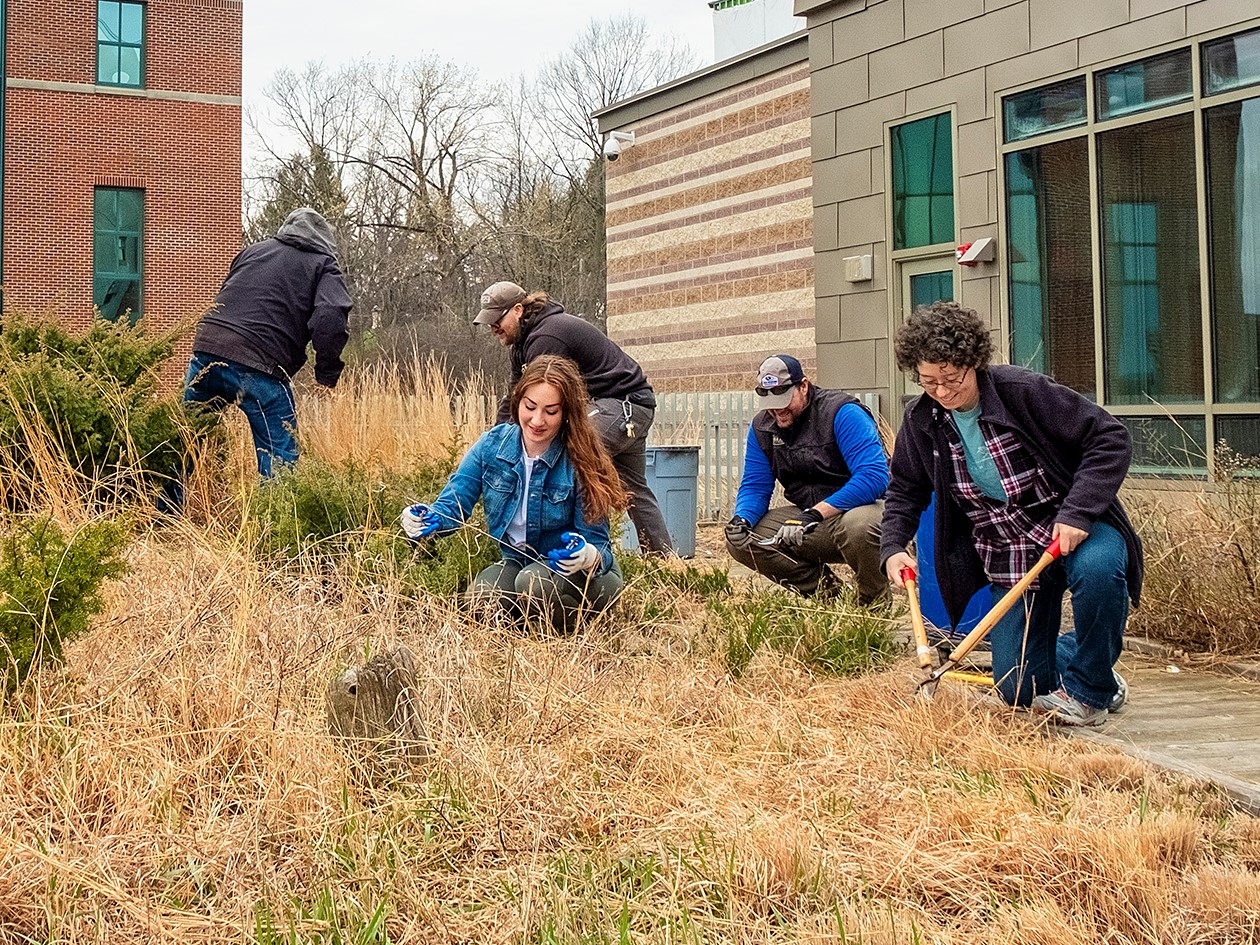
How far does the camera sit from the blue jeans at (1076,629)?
4.54m

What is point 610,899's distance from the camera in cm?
310

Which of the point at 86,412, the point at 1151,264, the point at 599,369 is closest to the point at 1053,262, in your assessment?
the point at 1151,264

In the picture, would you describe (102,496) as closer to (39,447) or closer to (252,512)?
(39,447)

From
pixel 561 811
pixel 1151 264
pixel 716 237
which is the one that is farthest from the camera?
pixel 716 237

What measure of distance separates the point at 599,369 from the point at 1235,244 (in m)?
3.67

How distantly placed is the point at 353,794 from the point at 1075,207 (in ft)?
22.6

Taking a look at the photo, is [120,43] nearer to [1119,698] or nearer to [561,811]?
[1119,698]

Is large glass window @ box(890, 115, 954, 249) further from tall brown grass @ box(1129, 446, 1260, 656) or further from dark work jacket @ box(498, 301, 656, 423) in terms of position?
tall brown grass @ box(1129, 446, 1260, 656)

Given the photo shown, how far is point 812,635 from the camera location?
5293 millimetres

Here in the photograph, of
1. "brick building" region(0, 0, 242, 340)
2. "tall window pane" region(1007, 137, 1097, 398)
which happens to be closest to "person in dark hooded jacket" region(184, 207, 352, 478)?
"tall window pane" region(1007, 137, 1097, 398)

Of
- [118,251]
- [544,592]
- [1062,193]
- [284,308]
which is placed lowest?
[544,592]

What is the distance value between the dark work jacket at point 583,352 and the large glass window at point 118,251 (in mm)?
18763

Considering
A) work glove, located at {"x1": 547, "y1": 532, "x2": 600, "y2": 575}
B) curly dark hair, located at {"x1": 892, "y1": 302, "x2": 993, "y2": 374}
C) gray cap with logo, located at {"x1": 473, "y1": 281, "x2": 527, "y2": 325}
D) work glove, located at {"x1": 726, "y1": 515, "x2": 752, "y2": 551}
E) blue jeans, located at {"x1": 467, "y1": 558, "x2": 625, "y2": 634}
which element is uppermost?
gray cap with logo, located at {"x1": 473, "y1": 281, "x2": 527, "y2": 325}

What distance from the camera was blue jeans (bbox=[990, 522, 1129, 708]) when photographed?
14.9 ft
